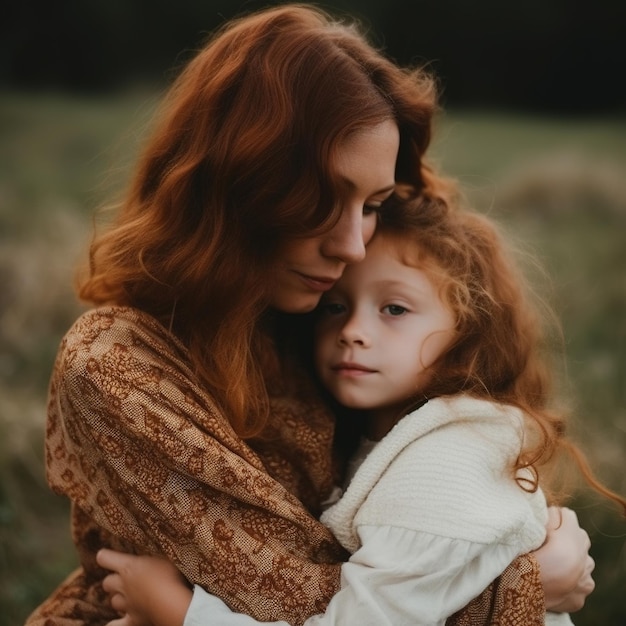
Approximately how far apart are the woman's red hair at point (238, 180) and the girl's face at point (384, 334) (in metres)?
0.21

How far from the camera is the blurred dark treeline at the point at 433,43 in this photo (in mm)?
13023

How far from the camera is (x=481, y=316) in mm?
2100

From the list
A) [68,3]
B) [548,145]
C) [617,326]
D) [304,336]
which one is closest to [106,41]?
[68,3]

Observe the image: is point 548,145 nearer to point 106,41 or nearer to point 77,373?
point 106,41

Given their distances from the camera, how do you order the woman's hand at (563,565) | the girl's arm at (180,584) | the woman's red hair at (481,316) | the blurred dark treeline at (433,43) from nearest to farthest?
the girl's arm at (180,584), the woman's hand at (563,565), the woman's red hair at (481,316), the blurred dark treeline at (433,43)

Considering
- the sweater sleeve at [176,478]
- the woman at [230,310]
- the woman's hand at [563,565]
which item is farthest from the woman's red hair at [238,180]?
the woman's hand at [563,565]

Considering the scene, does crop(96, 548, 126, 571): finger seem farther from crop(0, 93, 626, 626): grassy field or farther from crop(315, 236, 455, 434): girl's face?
crop(0, 93, 626, 626): grassy field

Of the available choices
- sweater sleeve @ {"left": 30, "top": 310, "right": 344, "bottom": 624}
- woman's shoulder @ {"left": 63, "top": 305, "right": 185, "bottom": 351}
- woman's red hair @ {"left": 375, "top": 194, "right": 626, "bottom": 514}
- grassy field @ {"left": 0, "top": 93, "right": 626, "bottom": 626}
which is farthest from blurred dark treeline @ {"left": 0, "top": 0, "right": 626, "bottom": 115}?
sweater sleeve @ {"left": 30, "top": 310, "right": 344, "bottom": 624}

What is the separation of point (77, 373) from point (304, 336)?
655 mm

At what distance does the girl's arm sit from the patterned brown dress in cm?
4

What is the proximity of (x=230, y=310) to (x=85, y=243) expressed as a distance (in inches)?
73.7

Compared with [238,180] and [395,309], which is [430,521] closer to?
[395,309]

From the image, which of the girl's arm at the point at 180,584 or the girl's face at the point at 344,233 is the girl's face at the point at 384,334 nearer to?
the girl's face at the point at 344,233

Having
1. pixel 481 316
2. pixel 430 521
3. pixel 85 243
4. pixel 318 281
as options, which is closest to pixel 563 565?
pixel 430 521
